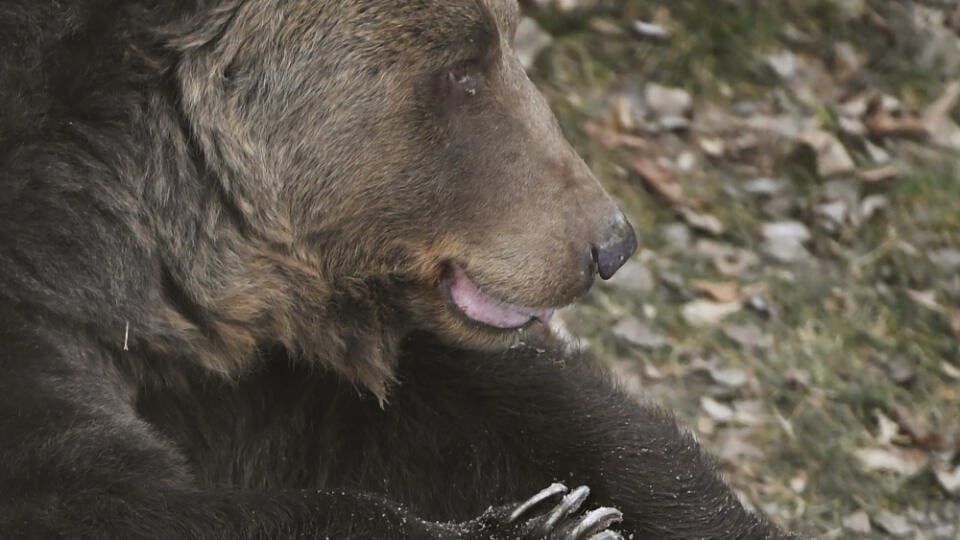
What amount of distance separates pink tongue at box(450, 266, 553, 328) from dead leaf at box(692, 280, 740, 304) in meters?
2.84

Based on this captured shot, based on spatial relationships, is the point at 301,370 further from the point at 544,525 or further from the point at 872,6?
the point at 872,6

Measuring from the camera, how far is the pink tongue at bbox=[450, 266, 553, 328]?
3.88m

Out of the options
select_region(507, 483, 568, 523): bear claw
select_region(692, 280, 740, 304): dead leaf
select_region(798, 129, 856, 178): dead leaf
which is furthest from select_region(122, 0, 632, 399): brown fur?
select_region(798, 129, 856, 178): dead leaf

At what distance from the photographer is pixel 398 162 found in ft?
12.4

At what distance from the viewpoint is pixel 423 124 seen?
3.77 m

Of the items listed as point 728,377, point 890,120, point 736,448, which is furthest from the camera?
point 890,120

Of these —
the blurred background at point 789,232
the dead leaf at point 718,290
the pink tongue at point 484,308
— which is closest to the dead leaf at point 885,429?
the blurred background at point 789,232

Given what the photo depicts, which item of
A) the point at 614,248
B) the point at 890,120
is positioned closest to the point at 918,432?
the point at 890,120

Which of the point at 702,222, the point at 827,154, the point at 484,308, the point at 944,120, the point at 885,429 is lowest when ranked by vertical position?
the point at 944,120

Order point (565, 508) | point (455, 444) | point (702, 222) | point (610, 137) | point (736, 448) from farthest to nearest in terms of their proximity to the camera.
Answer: point (610, 137), point (702, 222), point (736, 448), point (455, 444), point (565, 508)

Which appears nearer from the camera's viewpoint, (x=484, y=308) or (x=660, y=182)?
(x=484, y=308)

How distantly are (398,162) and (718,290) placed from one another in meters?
3.16

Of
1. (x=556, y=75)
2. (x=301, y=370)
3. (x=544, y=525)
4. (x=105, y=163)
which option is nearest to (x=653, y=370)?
(x=556, y=75)

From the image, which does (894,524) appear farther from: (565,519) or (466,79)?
(466,79)
